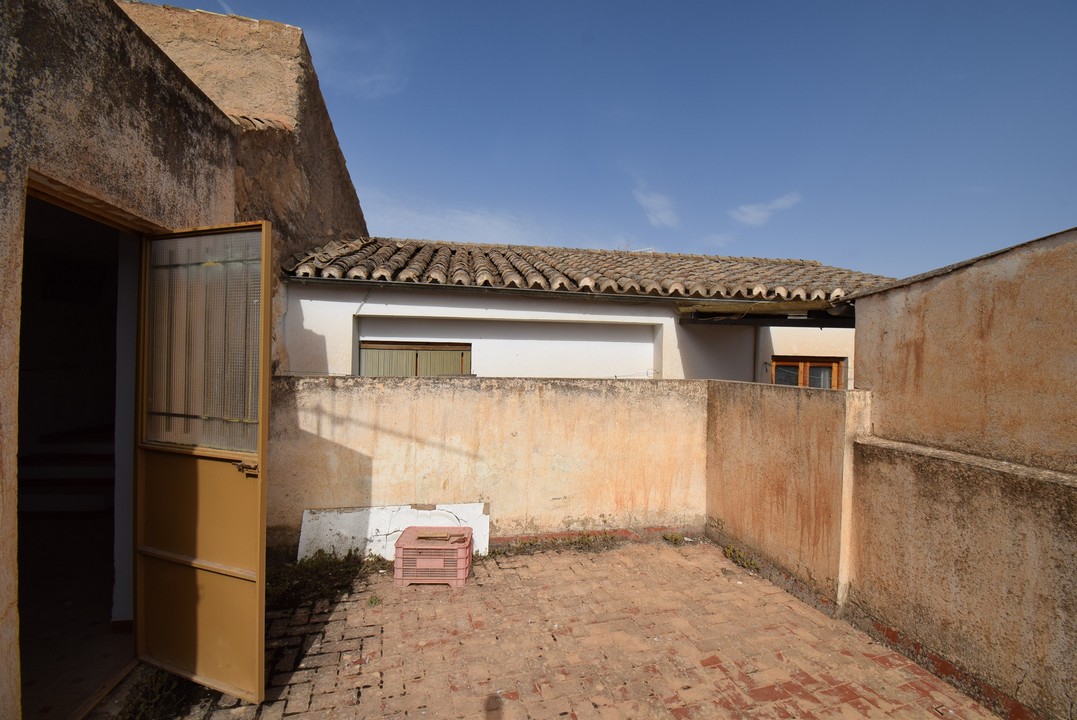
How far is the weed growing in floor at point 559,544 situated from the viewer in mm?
5691

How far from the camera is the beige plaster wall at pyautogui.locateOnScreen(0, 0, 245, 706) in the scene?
2301mm

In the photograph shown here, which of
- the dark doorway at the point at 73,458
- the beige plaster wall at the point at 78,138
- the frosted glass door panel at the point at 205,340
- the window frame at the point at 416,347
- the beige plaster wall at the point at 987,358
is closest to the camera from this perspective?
the beige plaster wall at the point at 78,138

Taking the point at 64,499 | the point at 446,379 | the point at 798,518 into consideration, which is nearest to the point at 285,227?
the point at 446,379

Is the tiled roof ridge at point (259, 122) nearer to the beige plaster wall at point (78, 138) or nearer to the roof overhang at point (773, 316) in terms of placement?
the beige plaster wall at point (78, 138)

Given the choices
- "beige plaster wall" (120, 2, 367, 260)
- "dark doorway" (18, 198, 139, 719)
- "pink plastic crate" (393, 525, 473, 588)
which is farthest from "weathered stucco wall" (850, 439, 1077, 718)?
"beige plaster wall" (120, 2, 367, 260)

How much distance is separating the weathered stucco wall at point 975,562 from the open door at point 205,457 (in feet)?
15.8

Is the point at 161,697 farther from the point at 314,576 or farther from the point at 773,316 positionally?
the point at 773,316

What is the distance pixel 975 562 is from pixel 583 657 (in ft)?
9.52

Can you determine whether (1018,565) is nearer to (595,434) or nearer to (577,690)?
(577,690)

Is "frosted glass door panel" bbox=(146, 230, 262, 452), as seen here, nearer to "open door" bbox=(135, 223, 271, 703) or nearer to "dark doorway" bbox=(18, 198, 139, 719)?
"open door" bbox=(135, 223, 271, 703)

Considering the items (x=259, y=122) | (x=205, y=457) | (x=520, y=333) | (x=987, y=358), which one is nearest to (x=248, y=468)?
(x=205, y=457)

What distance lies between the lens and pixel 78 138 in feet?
8.90

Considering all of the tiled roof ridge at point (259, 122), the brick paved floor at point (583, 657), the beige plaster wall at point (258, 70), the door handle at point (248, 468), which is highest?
the beige plaster wall at point (258, 70)

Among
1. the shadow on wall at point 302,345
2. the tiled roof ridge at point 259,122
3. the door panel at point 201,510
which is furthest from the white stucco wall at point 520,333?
the door panel at point 201,510
